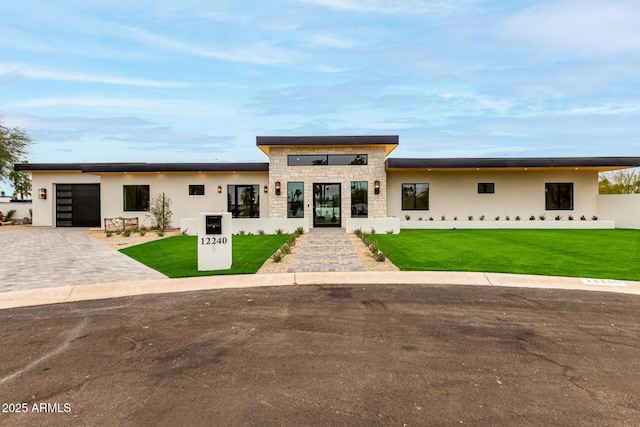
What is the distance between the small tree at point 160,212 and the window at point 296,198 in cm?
723

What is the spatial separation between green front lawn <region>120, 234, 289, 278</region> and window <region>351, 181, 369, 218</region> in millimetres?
7062

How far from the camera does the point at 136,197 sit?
876 inches

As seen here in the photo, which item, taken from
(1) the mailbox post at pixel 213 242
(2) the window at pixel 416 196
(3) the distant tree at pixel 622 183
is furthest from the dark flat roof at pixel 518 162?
(3) the distant tree at pixel 622 183

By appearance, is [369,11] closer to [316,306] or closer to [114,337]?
[316,306]

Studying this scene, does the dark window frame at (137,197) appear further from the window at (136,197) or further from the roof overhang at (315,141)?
the roof overhang at (315,141)

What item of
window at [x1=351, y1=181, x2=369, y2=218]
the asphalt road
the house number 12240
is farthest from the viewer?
window at [x1=351, y1=181, x2=369, y2=218]

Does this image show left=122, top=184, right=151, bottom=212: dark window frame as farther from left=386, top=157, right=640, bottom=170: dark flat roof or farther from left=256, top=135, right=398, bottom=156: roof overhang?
left=386, top=157, right=640, bottom=170: dark flat roof

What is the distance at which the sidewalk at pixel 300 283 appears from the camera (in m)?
6.86

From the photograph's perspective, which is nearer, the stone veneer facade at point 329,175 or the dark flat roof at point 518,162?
the dark flat roof at point 518,162

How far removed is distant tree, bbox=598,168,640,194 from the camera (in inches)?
1178

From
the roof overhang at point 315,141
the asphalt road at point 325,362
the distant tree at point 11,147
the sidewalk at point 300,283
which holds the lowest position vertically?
the asphalt road at point 325,362

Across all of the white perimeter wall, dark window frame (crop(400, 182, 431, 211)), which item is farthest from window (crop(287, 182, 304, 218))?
the white perimeter wall

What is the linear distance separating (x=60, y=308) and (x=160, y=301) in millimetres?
1593

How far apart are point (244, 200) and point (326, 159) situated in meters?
5.88
